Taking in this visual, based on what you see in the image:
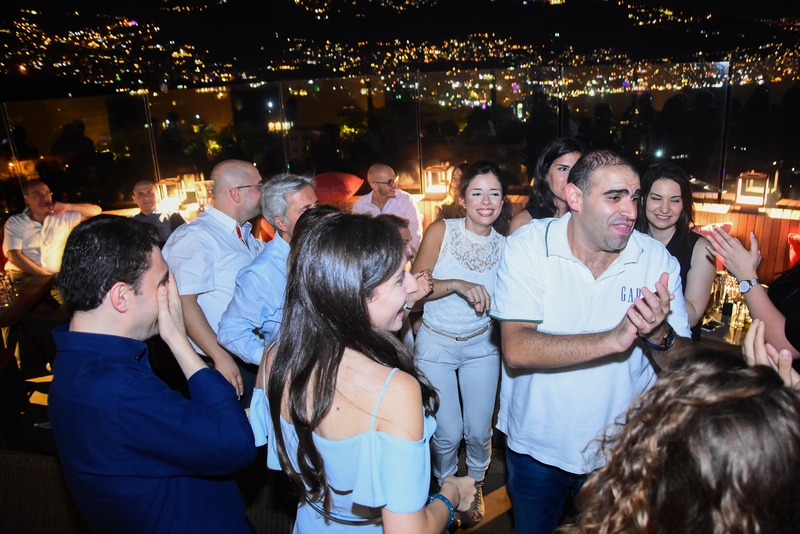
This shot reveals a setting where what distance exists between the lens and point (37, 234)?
16.7ft

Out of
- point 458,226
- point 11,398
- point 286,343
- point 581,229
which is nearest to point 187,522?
point 286,343

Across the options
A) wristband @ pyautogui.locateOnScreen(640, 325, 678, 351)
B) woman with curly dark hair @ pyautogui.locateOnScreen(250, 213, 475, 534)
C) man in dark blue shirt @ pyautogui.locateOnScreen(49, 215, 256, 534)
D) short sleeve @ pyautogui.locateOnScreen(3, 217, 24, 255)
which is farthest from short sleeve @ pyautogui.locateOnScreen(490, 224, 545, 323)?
short sleeve @ pyautogui.locateOnScreen(3, 217, 24, 255)

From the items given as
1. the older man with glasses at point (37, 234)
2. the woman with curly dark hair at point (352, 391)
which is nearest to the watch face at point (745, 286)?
the woman with curly dark hair at point (352, 391)

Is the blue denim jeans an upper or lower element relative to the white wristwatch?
lower

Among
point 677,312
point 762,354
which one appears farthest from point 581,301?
point 762,354

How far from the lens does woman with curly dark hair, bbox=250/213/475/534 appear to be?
1.13 meters

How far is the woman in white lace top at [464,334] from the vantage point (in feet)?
8.64

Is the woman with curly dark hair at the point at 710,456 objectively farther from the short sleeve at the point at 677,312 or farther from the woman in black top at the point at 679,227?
the woman in black top at the point at 679,227

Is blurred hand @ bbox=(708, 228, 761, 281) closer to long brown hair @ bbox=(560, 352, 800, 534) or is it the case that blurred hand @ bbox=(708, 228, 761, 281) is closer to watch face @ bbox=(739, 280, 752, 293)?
watch face @ bbox=(739, 280, 752, 293)

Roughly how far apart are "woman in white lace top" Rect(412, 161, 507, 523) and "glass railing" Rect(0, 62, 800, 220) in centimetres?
383

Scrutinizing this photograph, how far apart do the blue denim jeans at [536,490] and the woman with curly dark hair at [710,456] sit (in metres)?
0.98

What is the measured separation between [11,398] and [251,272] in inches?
90.4

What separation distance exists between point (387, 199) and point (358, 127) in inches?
103

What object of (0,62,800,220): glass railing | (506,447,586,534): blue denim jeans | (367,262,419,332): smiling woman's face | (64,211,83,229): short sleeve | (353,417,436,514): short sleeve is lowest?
(506,447,586,534): blue denim jeans
